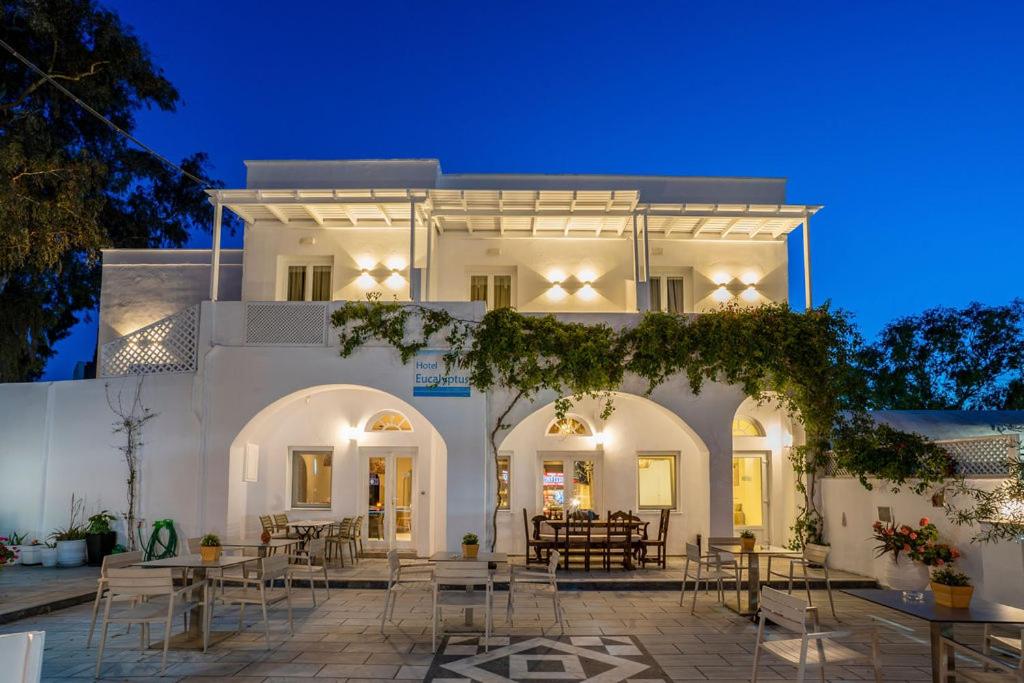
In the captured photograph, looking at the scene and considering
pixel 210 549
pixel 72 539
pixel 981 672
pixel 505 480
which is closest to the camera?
pixel 981 672

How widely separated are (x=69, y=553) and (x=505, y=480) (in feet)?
23.3

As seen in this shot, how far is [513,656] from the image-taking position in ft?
23.7

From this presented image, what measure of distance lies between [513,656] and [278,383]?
691cm

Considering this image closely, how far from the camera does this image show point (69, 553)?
41.2 ft

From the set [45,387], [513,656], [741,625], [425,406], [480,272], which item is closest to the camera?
[513,656]

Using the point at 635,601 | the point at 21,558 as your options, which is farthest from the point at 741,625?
the point at 21,558

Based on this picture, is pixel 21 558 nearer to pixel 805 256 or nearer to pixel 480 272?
pixel 480 272

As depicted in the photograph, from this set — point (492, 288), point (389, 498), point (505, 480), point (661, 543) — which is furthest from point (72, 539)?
point (661, 543)

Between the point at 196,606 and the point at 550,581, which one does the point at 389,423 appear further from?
the point at 196,606

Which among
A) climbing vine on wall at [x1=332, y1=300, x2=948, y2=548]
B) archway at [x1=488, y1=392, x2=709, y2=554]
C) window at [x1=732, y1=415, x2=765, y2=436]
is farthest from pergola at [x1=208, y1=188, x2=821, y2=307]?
archway at [x1=488, y1=392, x2=709, y2=554]

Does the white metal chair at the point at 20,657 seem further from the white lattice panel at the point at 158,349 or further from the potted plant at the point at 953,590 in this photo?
the white lattice panel at the point at 158,349

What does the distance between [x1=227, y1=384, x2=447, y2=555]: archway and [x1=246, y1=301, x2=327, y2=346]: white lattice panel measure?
5.97ft

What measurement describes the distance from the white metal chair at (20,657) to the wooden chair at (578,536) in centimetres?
984

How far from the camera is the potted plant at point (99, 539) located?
12.6 meters
